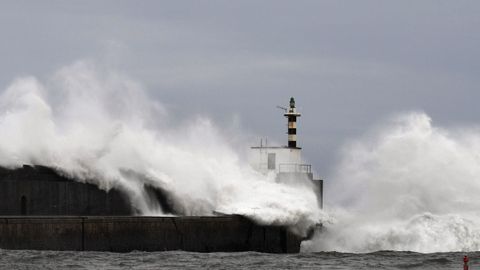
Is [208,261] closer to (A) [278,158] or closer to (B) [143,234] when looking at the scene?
(B) [143,234]

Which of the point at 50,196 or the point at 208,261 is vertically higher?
the point at 50,196

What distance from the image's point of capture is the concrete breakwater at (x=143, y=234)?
24422 millimetres

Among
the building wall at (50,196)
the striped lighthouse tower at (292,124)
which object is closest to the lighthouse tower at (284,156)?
the striped lighthouse tower at (292,124)

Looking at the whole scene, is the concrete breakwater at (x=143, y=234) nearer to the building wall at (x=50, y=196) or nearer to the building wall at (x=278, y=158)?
the building wall at (x=50, y=196)

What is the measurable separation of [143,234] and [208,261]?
333 centimetres

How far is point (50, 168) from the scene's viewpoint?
1102 inches

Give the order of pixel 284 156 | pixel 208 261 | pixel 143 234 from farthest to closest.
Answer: pixel 284 156
pixel 143 234
pixel 208 261

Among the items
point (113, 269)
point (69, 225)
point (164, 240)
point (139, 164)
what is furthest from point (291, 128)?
point (113, 269)

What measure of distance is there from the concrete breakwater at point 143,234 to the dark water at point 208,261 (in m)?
0.72

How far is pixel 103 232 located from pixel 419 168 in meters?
12.7

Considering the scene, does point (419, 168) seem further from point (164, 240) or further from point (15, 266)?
point (15, 266)

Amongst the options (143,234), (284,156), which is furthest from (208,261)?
(284,156)

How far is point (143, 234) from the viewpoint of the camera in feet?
87.9

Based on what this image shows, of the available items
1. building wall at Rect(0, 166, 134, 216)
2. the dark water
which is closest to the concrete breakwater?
the dark water
